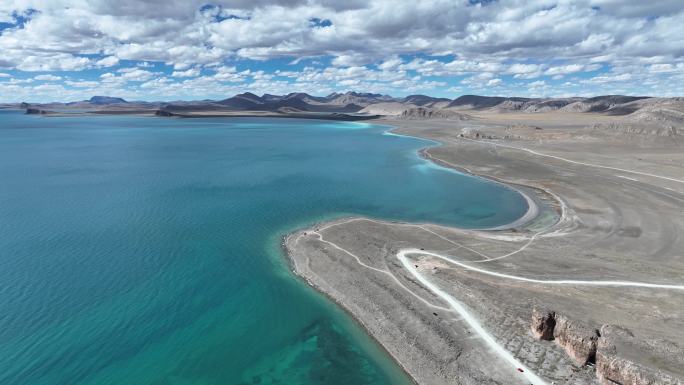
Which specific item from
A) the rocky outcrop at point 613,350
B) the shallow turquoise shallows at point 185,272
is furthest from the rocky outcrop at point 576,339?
the shallow turquoise shallows at point 185,272

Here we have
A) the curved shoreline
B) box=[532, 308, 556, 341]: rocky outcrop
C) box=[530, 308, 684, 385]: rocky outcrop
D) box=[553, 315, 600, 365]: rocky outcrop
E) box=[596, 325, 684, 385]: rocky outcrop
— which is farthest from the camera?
the curved shoreline

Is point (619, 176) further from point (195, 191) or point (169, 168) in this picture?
point (169, 168)

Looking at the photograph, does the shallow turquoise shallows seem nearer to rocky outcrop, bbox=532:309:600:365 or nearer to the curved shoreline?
the curved shoreline

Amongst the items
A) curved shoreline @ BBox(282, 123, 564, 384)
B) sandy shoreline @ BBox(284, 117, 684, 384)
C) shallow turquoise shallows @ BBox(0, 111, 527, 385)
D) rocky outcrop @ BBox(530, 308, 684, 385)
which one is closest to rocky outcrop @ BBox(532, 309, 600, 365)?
rocky outcrop @ BBox(530, 308, 684, 385)

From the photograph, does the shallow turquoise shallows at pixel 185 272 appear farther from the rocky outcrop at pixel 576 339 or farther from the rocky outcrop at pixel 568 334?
the rocky outcrop at pixel 576 339

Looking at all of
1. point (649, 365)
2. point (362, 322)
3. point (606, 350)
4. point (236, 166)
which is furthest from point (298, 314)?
point (236, 166)

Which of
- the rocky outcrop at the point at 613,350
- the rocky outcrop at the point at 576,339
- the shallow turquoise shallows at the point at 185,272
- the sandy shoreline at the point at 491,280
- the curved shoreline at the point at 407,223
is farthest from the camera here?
the curved shoreline at the point at 407,223
